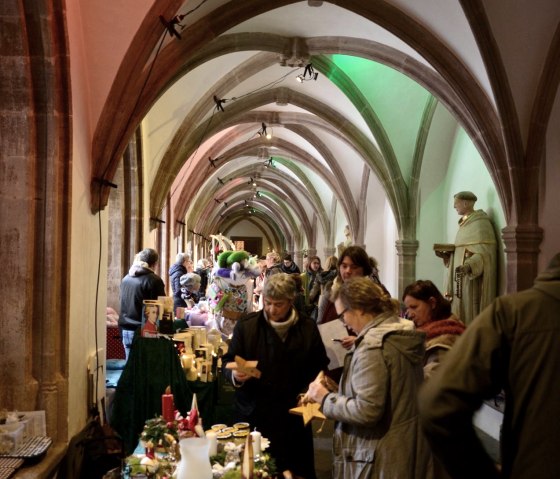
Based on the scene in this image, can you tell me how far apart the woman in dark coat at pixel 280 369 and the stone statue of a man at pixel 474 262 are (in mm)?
4183

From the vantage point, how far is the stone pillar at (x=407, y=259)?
9688 millimetres

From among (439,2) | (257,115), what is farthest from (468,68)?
(257,115)

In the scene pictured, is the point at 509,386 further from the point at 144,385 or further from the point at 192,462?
the point at 144,385

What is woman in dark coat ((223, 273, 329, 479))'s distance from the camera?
2971 mm

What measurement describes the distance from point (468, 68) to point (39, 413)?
5039 mm

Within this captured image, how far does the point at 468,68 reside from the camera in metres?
6.12

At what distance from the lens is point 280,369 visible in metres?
2.97

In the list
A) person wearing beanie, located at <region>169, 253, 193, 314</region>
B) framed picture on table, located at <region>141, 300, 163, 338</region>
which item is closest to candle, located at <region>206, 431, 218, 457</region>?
framed picture on table, located at <region>141, 300, 163, 338</region>

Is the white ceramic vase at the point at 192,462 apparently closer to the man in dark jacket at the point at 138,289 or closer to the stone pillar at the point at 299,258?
the man in dark jacket at the point at 138,289

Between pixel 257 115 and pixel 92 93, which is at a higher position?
pixel 257 115

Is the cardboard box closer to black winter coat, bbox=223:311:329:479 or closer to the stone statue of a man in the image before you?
black winter coat, bbox=223:311:329:479

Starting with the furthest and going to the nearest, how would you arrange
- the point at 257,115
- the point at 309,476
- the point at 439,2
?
the point at 257,115 → the point at 439,2 → the point at 309,476

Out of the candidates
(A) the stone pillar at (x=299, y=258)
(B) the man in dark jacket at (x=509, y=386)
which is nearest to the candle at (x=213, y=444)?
(B) the man in dark jacket at (x=509, y=386)

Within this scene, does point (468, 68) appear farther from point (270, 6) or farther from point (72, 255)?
point (72, 255)
